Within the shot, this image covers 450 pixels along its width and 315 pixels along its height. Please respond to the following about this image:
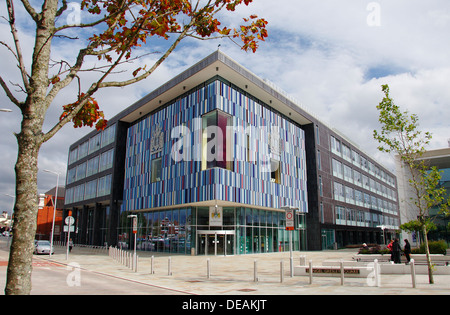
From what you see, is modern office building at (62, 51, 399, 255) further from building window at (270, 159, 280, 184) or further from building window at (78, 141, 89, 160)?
building window at (78, 141, 89, 160)

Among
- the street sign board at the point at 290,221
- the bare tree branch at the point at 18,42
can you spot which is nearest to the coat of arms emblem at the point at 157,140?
the street sign board at the point at 290,221

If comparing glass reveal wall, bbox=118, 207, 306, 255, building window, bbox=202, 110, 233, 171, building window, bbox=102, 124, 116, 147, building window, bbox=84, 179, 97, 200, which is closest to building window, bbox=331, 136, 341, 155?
glass reveal wall, bbox=118, 207, 306, 255

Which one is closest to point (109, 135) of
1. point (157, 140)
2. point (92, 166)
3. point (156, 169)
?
point (92, 166)

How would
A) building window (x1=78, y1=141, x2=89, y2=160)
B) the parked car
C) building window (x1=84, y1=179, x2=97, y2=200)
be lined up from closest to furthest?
the parked car → building window (x1=84, y1=179, x2=97, y2=200) → building window (x1=78, y1=141, x2=89, y2=160)

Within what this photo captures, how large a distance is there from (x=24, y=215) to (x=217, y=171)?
90.0 ft

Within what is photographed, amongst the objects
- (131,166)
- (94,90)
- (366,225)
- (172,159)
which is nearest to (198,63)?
(172,159)

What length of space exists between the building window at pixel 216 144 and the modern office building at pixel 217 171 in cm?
10

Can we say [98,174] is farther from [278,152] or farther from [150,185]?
[278,152]

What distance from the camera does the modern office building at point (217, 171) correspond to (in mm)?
33969

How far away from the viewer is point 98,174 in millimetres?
52938

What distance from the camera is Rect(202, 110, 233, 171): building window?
109 ft

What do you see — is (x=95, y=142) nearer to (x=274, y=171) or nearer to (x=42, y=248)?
(x=42, y=248)

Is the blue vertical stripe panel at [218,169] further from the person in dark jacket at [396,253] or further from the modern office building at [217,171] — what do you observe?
the person in dark jacket at [396,253]

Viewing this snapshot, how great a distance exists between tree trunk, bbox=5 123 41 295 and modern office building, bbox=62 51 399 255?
22846 millimetres
